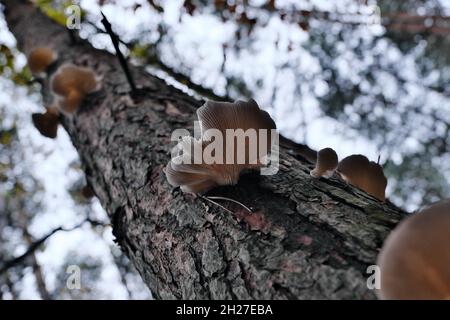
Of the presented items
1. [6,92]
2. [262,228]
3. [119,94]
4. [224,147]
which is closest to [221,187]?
[224,147]

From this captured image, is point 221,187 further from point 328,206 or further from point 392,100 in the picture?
point 392,100

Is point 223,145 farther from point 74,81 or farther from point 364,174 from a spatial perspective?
point 74,81

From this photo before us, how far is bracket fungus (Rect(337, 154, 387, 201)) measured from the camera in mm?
2033

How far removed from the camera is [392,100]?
8336 mm

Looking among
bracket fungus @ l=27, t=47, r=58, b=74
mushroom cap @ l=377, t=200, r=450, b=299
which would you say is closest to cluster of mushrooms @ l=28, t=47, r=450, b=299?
mushroom cap @ l=377, t=200, r=450, b=299

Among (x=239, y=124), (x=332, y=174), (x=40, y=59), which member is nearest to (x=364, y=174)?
(x=332, y=174)

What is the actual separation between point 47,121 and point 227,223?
2589 millimetres

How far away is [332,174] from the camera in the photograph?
1914 mm

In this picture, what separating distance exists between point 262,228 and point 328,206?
27 cm

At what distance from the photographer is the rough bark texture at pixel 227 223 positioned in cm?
127

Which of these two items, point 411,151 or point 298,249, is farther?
point 411,151

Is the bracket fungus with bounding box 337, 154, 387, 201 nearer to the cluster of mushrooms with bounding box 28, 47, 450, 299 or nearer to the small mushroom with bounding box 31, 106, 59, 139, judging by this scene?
the cluster of mushrooms with bounding box 28, 47, 450, 299

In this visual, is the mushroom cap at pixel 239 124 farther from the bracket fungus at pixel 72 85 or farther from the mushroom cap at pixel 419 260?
the bracket fungus at pixel 72 85

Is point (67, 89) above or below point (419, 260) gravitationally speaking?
above
